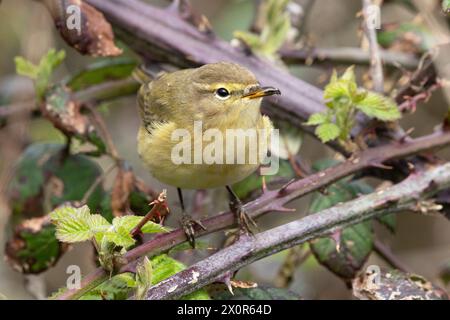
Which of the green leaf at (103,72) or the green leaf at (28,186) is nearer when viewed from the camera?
the green leaf at (28,186)

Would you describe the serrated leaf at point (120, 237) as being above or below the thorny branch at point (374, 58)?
below

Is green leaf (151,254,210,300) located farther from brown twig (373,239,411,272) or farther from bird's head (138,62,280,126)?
brown twig (373,239,411,272)

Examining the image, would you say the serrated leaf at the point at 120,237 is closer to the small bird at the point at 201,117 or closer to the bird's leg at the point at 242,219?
Answer: the bird's leg at the point at 242,219

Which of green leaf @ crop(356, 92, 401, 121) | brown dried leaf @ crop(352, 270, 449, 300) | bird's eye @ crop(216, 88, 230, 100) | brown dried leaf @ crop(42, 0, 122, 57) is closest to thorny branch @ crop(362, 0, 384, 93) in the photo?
green leaf @ crop(356, 92, 401, 121)

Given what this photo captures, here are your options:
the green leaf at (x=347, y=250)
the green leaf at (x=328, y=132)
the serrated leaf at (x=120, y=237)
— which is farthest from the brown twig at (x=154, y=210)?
the green leaf at (x=347, y=250)

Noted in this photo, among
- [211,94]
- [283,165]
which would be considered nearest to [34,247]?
[211,94]

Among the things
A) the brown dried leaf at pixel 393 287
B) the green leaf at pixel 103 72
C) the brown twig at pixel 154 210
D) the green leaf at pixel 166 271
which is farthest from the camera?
the green leaf at pixel 103 72

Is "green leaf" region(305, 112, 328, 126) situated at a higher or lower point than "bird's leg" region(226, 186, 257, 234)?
higher
